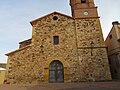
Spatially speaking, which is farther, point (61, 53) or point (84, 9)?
point (84, 9)

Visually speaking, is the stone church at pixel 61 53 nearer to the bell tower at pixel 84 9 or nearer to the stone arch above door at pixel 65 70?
the stone arch above door at pixel 65 70

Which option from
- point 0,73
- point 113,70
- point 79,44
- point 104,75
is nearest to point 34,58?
point 79,44

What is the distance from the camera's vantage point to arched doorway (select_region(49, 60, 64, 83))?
469 inches

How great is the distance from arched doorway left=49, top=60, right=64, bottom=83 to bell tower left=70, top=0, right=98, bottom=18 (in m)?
6.13

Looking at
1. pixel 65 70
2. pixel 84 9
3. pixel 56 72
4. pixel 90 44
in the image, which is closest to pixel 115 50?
pixel 90 44

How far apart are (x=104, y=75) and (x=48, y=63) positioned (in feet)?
18.3

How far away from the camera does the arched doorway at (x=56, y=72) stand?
11911 mm

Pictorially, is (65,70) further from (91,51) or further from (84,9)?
(84,9)

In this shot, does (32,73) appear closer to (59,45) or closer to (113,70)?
(59,45)

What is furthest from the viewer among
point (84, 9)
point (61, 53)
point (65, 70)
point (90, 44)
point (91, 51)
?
point (84, 9)

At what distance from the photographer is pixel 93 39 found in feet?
43.1

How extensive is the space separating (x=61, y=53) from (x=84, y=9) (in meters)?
6.29

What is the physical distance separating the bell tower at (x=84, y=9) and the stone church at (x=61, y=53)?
0.11m

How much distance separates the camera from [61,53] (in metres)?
12.8
